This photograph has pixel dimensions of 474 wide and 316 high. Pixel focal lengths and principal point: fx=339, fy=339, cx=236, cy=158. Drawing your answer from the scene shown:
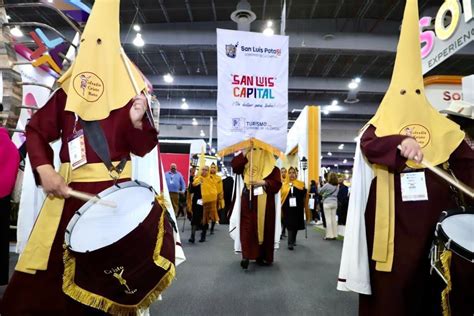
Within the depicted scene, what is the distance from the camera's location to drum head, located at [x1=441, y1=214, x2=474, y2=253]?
133 centimetres

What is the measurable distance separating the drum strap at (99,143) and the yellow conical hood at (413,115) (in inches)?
49.6

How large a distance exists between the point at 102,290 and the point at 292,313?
202cm

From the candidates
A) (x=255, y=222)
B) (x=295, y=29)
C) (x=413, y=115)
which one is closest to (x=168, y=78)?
(x=295, y=29)

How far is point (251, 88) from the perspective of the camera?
3859mm

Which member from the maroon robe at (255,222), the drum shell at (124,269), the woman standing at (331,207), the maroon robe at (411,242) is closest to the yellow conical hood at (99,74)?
the drum shell at (124,269)

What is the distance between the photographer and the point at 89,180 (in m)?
1.29

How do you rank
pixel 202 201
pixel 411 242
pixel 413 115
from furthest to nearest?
pixel 202 201 < pixel 413 115 < pixel 411 242

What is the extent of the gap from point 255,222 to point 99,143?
10.3 feet

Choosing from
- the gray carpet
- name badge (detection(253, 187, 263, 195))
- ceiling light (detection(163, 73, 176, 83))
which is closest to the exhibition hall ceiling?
ceiling light (detection(163, 73, 176, 83))

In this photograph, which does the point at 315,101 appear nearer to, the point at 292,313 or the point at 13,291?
the point at 292,313

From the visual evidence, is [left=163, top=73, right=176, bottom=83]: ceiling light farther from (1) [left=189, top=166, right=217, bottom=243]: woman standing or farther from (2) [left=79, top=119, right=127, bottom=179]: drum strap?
(2) [left=79, top=119, right=127, bottom=179]: drum strap

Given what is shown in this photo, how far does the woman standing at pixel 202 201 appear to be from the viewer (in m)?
6.54

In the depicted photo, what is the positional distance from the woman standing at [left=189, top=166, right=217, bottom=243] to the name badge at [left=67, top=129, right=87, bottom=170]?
5.26 meters

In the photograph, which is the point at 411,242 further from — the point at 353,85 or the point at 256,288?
the point at 353,85
